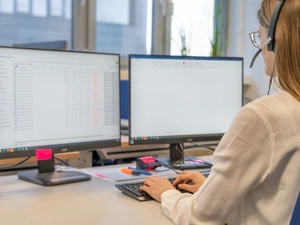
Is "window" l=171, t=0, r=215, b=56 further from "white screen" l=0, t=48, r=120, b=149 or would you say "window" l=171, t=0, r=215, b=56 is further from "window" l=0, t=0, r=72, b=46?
"white screen" l=0, t=48, r=120, b=149

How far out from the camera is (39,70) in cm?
149

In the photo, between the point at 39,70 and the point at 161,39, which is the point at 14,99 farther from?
the point at 161,39

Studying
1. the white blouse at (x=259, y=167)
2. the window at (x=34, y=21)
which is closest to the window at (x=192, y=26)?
the window at (x=34, y=21)

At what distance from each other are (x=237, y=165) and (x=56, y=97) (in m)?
0.77

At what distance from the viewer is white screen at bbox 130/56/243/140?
1.75 metres

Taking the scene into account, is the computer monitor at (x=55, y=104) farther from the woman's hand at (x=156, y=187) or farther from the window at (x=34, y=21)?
the window at (x=34, y=21)

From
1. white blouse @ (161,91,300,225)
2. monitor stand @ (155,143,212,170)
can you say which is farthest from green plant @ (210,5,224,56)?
white blouse @ (161,91,300,225)

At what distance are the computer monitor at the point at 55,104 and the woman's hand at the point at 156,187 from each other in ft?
1.03

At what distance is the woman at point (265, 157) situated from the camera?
0.97 metres

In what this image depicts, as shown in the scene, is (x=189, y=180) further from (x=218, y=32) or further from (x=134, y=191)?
(x=218, y=32)

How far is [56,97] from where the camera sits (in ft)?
5.02

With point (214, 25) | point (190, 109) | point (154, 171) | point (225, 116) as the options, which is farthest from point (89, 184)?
point (214, 25)

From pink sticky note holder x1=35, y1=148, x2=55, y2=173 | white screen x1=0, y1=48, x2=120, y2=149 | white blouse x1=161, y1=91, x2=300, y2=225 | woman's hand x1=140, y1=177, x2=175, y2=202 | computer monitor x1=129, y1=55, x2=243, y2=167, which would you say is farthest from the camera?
computer monitor x1=129, y1=55, x2=243, y2=167

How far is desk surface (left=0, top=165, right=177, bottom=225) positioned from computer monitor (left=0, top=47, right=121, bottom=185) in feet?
0.27
